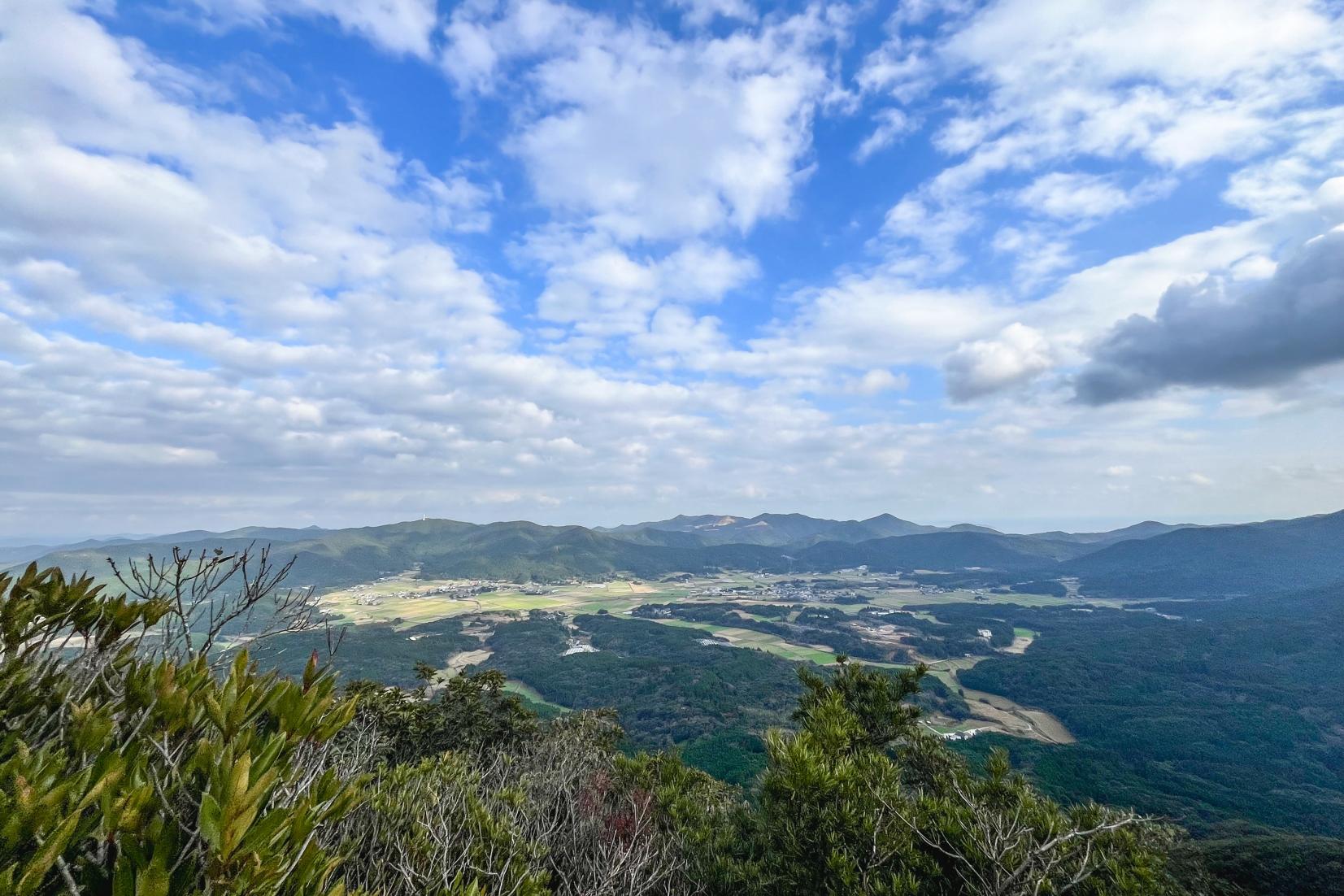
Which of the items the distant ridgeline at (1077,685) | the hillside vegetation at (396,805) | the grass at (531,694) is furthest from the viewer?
the grass at (531,694)

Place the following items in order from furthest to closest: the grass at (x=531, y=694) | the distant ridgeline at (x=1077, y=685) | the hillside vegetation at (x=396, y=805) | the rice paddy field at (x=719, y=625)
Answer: the grass at (x=531, y=694), the rice paddy field at (x=719, y=625), the distant ridgeline at (x=1077, y=685), the hillside vegetation at (x=396, y=805)

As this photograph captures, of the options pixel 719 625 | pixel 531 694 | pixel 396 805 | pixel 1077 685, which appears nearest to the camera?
pixel 396 805

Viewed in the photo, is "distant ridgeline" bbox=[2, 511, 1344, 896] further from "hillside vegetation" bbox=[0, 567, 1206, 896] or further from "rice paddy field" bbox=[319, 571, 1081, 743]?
"rice paddy field" bbox=[319, 571, 1081, 743]

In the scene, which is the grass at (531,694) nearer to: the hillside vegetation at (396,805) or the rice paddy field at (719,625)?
the rice paddy field at (719,625)

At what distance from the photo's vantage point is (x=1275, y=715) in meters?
89.0

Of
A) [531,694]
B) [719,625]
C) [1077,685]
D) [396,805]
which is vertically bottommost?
[1077,685]

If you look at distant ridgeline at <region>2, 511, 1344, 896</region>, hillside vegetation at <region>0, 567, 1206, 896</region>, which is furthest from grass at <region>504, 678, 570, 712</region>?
hillside vegetation at <region>0, 567, 1206, 896</region>

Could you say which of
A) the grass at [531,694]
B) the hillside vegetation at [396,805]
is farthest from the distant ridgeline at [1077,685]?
the hillside vegetation at [396,805]

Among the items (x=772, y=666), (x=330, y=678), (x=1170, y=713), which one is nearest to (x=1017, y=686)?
(x=1170, y=713)

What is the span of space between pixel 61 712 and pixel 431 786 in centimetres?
764

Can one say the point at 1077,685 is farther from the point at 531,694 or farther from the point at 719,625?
the point at 531,694

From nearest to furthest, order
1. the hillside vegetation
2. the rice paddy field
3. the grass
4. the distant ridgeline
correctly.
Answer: the hillside vegetation → the distant ridgeline → the rice paddy field → the grass

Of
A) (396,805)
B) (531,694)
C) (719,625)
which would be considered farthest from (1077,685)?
(396,805)

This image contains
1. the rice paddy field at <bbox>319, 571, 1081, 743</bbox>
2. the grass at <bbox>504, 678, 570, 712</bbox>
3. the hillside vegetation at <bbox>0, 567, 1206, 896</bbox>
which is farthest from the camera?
the grass at <bbox>504, 678, 570, 712</bbox>
